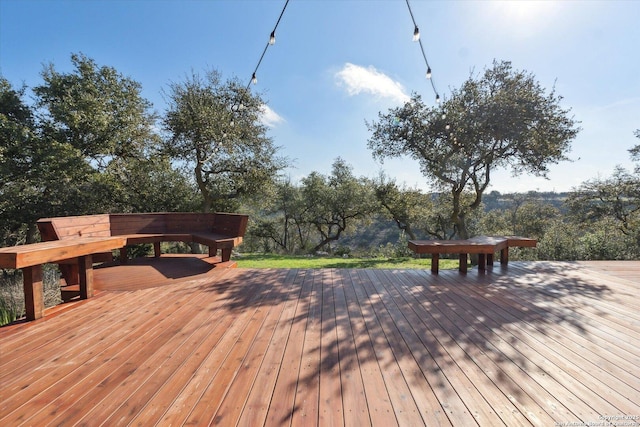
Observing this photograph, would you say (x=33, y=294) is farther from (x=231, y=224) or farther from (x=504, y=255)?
(x=504, y=255)

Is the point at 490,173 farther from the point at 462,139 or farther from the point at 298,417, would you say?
the point at 298,417

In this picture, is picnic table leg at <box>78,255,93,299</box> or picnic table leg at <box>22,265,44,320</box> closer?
picnic table leg at <box>22,265,44,320</box>

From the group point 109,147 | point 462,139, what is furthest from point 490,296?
point 109,147

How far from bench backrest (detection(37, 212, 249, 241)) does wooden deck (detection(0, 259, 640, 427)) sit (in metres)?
1.17

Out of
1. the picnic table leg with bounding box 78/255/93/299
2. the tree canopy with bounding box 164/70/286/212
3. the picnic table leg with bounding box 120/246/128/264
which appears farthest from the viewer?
the tree canopy with bounding box 164/70/286/212

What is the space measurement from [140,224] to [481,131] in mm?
8694

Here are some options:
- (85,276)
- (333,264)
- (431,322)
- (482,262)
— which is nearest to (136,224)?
(85,276)

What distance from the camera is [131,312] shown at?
2.54 meters

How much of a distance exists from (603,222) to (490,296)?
1327 cm

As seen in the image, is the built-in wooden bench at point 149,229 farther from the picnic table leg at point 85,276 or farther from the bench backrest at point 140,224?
the picnic table leg at point 85,276

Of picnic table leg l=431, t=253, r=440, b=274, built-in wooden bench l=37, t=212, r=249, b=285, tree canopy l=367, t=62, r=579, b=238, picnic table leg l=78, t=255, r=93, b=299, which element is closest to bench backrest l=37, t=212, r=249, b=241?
built-in wooden bench l=37, t=212, r=249, b=285

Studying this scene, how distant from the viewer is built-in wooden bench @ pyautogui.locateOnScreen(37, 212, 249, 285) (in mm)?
3398

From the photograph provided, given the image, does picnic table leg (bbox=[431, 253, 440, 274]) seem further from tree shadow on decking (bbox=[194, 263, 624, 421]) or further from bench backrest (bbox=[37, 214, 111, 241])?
bench backrest (bbox=[37, 214, 111, 241])

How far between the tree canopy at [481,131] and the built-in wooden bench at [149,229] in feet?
20.3
